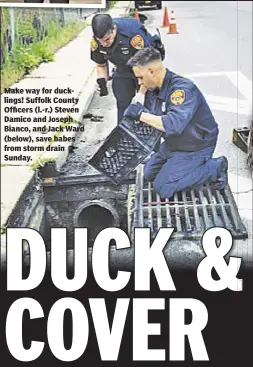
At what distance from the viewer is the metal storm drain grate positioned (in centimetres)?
253

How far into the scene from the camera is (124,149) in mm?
2566

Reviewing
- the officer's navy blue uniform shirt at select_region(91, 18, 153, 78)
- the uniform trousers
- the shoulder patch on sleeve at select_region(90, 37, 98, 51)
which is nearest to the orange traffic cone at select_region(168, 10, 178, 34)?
the officer's navy blue uniform shirt at select_region(91, 18, 153, 78)

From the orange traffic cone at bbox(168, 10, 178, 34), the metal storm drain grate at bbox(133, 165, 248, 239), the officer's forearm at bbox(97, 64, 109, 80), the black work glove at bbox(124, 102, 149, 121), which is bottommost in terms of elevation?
the metal storm drain grate at bbox(133, 165, 248, 239)

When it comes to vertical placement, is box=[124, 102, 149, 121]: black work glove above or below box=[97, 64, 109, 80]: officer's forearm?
below

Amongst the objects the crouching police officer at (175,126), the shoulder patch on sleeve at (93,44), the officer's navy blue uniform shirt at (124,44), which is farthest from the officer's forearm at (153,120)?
the shoulder patch on sleeve at (93,44)

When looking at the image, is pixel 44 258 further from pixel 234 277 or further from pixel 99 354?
pixel 234 277

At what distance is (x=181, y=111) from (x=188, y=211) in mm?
322

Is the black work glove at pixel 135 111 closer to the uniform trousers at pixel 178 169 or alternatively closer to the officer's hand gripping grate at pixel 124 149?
the officer's hand gripping grate at pixel 124 149

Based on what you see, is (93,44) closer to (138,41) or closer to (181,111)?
(138,41)

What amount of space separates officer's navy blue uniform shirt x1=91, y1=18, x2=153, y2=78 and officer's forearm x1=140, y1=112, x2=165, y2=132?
14 centimetres

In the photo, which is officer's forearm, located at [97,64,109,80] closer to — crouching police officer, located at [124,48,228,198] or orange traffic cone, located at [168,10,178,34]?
crouching police officer, located at [124,48,228,198]

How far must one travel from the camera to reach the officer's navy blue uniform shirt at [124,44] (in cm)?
250

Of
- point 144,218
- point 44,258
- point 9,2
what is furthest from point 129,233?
point 9,2

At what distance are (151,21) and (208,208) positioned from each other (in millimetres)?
723
